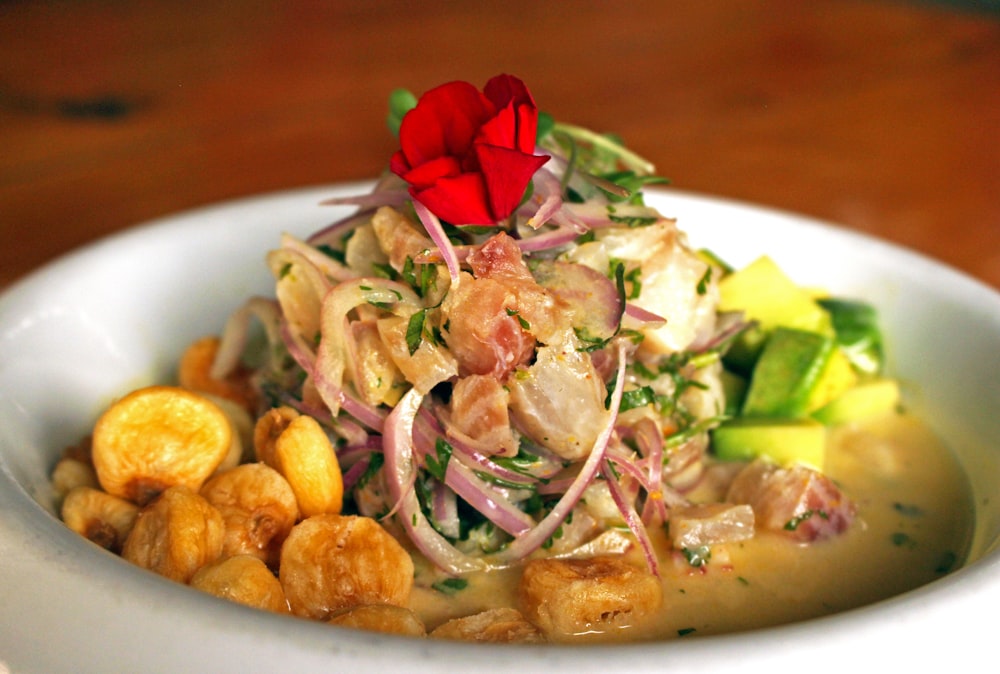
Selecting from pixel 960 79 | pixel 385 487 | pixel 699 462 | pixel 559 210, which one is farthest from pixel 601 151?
pixel 960 79

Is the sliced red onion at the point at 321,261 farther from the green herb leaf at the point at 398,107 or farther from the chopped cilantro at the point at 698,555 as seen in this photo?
the chopped cilantro at the point at 698,555

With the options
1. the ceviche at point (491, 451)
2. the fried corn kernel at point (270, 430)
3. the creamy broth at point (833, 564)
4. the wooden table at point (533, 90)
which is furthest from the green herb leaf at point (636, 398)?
the wooden table at point (533, 90)

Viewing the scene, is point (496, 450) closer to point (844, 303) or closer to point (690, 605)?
point (690, 605)

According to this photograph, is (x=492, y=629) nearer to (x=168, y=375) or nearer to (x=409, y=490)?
(x=409, y=490)

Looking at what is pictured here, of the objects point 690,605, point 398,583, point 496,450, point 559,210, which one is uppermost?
point 559,210

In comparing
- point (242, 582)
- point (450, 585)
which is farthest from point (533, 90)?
point (242, 582)

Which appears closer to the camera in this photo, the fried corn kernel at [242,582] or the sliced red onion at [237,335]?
the fried corn kernel at [242,582]

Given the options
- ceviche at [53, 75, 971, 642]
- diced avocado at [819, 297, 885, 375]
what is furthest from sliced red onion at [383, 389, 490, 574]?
diced avocado at [819, 297, 885, 375]
